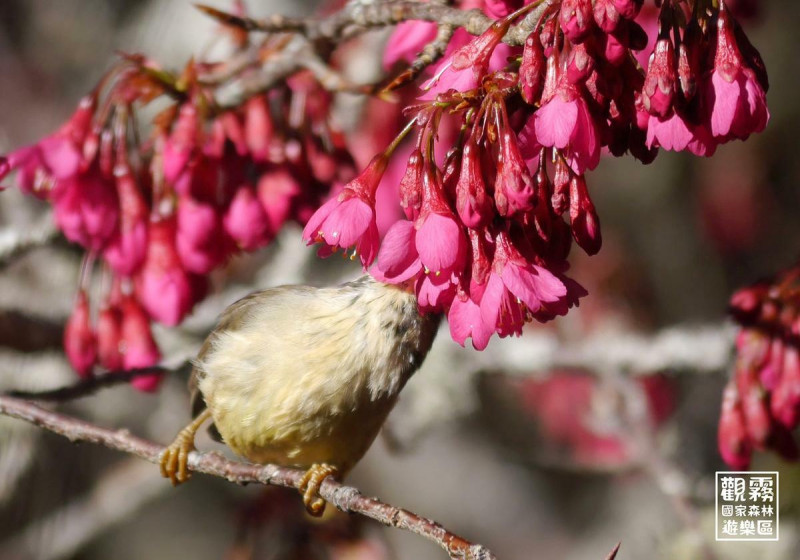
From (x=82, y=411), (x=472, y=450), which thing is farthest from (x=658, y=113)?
(x=472, y=450)

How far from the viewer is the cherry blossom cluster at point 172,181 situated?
2301 mm

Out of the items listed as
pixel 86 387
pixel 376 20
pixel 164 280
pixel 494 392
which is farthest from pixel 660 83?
pixel 494 392

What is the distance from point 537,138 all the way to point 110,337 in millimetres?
1562

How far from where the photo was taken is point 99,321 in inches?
100.0

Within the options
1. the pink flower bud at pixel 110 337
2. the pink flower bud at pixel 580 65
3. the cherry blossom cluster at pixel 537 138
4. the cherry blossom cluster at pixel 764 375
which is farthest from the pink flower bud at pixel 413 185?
the pink flower bud at pixel 110 337

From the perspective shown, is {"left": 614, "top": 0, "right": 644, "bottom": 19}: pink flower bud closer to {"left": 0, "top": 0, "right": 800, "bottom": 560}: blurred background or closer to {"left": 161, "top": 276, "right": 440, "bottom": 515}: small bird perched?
{"left": 161, "top": 276, "right": 440, "bottom": 515}: small bird perched

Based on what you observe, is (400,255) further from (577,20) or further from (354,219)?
(577,20)

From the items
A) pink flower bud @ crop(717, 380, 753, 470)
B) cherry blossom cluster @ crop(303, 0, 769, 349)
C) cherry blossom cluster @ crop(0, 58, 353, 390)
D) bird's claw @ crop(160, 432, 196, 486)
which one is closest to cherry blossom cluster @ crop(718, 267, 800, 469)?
pink flower bud @ crop(717, 380, 753, 470)

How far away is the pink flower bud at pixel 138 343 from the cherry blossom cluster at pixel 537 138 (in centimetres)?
112

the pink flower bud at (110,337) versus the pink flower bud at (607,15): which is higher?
the pink flower bud at (607,15)

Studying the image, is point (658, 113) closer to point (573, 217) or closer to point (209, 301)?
point (573, 217)

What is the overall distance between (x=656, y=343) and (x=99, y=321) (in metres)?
2.17

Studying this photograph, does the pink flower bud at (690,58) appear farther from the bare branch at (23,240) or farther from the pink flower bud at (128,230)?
the bare branch at (23,240)

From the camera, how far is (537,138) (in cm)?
136
